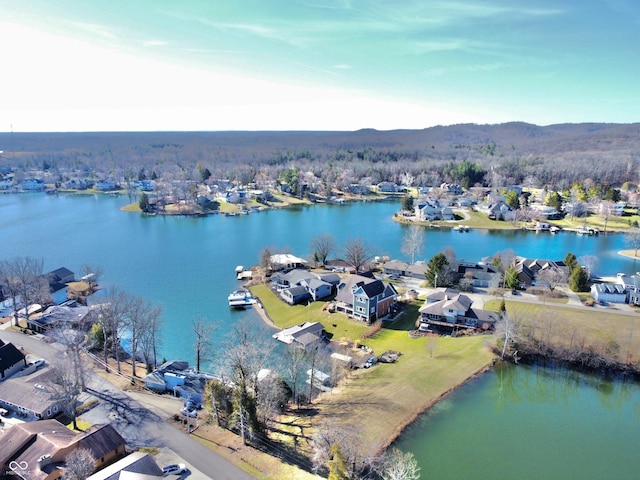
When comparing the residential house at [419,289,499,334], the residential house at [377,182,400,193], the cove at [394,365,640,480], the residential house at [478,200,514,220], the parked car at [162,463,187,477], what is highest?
the residential house at [377,182,400,193]

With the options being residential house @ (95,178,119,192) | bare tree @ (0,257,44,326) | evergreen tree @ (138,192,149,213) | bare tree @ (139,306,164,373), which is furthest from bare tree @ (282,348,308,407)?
residential house @ (95,178,119,192)

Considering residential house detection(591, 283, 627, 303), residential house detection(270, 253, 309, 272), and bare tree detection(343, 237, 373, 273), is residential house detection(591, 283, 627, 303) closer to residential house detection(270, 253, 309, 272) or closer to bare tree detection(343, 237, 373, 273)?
bare tree detection(343, 237, 373, 273)

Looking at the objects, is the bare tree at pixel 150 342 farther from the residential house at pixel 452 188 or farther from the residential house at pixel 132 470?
the residential house at pixel 452 188

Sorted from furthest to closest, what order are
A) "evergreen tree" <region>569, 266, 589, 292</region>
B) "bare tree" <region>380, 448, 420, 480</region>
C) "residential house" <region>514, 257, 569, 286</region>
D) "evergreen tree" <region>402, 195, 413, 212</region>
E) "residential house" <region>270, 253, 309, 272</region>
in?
"evergreen tree" <region>402, 195, 413, 212</region>
"residential house" <region>270, 253, 309, 272</region>
"residential house" <region>514, 257, 569, 286</region>
"evergreen tree" <region>569, 266, 589, 292</region>
"bare tree" <region>380, 448, 420, 480</region>

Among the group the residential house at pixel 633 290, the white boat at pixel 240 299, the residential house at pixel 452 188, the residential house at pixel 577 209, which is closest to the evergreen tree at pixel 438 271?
the residential house at pixel 633 290

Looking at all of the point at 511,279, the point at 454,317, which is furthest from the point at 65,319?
the point at 511,279

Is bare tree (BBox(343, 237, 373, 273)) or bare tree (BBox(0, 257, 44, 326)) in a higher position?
bare tree (BBox(343, 237, 373, 273))

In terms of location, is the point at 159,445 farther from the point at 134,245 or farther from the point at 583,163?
the point at 583,163
